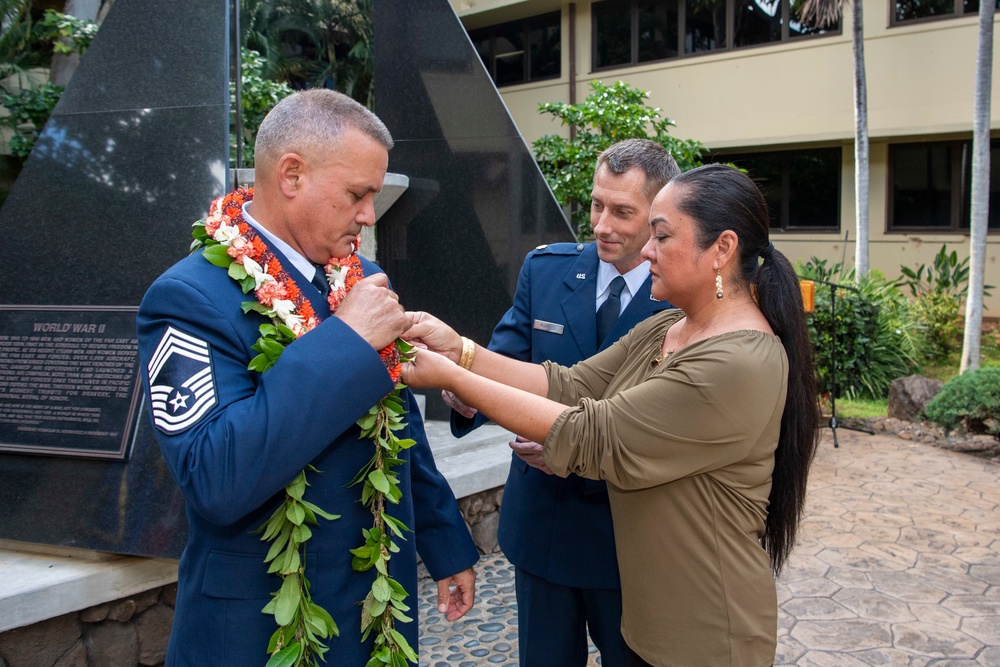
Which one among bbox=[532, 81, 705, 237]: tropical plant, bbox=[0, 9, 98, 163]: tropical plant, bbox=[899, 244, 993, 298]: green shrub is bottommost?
bbox=[899, 244, 993, 298]: green shrub

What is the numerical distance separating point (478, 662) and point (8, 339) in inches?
100

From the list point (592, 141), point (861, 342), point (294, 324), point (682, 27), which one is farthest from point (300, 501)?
point (682, 27)

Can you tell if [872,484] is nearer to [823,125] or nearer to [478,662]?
[478,662]

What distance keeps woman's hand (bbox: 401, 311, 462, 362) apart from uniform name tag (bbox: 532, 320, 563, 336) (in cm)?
41

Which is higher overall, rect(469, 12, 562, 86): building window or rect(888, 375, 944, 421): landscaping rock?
rect(469, 12, 562, 86): building window

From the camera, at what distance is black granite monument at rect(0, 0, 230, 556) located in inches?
124

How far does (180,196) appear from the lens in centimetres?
361

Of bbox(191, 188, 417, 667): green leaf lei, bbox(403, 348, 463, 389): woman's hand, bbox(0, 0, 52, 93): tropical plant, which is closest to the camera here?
bbox(191, 188, 417, 667): green leaf lei

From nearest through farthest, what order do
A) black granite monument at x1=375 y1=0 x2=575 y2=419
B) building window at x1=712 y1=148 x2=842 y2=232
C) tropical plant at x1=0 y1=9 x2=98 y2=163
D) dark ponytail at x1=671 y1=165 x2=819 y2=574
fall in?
dark ponytail at x1=671 y1=165 x2=819 y2=574
black granite monument at x1=375 y1=0 x2=575 y2=419
tropical plant at x1=0 y1=9 x2=98 y2=163
building window at x1=712 y1=148 x2=842 y2=232

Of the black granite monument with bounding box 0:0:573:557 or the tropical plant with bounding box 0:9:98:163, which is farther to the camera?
the tropical plant with bounding box 0:9:98:163

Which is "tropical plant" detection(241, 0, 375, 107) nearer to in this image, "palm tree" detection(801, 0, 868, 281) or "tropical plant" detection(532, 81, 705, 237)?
"palm tree" detection(801, 0, 868, 281)

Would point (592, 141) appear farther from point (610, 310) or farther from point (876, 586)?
point (610, 310)

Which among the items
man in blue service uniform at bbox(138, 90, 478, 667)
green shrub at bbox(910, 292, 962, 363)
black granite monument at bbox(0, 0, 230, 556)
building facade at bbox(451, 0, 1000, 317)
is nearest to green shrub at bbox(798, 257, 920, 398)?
green shrub at bbox(910, 292, 962, 363)

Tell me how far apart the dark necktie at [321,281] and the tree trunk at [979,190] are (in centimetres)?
1038
